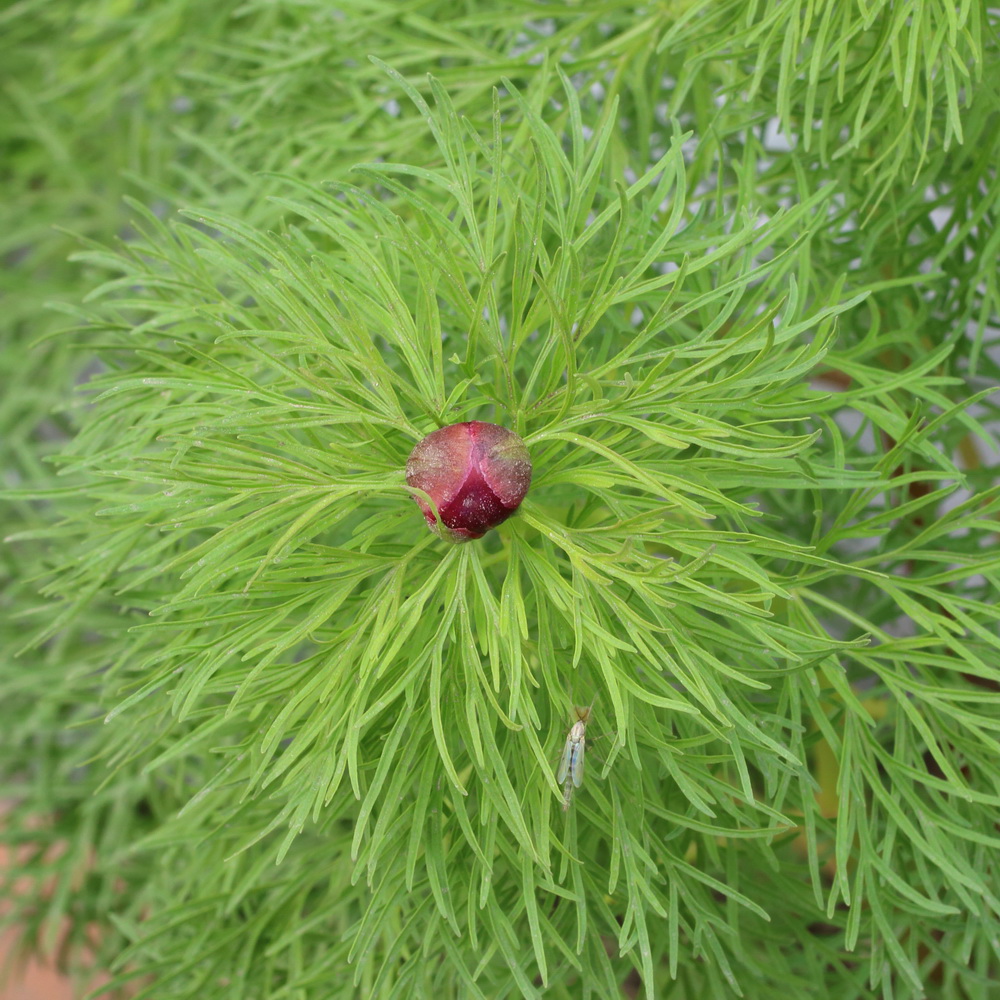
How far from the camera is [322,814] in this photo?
48cm

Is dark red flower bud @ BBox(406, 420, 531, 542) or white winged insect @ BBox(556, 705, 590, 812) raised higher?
dark red flower bud @ BBox(406, 420, 531, 542)

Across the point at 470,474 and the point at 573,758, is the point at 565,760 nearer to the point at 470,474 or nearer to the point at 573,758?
the point at 573,758

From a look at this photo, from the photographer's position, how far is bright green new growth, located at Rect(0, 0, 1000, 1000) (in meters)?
0.39

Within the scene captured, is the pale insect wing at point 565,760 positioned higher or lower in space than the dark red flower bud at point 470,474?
lower

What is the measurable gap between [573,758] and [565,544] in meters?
0.08

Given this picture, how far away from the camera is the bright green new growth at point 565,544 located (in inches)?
15.4

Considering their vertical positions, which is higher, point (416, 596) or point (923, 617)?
point (416, 596)

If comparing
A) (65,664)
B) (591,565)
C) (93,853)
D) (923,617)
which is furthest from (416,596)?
(93,853)

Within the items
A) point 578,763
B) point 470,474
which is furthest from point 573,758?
point 470,474

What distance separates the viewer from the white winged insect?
0.39 meters

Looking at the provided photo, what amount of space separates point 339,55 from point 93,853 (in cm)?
69

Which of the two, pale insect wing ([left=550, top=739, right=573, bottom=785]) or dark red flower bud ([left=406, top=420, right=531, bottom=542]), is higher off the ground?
dark red flower bud ([left=406, top=420, right=531, bottom=542])

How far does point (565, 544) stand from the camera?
1.28ft

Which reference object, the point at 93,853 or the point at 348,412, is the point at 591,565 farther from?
the point at 93,853
